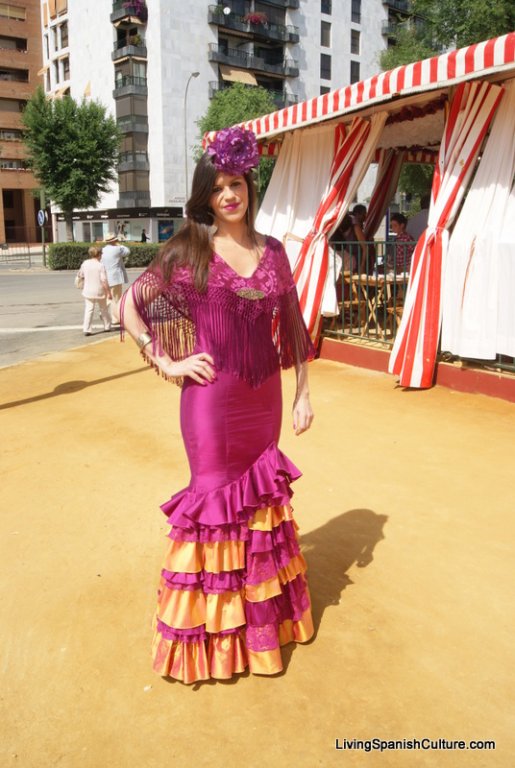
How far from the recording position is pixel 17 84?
2169 inches

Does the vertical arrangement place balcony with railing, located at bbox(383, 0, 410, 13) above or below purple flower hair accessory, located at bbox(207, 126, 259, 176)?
above

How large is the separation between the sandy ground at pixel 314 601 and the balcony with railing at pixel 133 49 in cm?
4480

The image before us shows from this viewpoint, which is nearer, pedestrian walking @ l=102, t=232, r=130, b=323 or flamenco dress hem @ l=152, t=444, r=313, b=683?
flamenco dress hem @ l=152, t=444, r=313, b=683

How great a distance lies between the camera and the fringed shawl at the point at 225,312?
2463 mm

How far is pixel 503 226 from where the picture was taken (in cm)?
643

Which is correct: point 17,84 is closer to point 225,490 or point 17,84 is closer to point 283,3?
point 283,3

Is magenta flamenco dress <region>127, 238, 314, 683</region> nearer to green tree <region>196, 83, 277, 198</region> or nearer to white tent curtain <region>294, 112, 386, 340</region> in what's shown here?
white tent curtain <region>294, 112, 386, 340</region>

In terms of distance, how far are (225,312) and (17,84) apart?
61262mm

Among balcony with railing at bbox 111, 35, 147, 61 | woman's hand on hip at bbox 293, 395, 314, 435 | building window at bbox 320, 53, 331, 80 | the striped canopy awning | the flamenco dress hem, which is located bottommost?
the flamenco dress hem

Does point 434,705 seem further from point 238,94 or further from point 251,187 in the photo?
point 238,94

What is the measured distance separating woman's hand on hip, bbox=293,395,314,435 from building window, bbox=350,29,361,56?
59278 millimetres

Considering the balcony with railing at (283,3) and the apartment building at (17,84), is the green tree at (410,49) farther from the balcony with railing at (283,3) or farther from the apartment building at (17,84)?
the apartment building at (17,84)

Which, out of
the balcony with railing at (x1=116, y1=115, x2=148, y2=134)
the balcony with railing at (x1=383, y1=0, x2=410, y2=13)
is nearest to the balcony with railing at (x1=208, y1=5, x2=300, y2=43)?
the balcony with railing at (x1=116, y1=115, x2=148, y2=134)

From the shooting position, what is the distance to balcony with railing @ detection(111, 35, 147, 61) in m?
44.2
